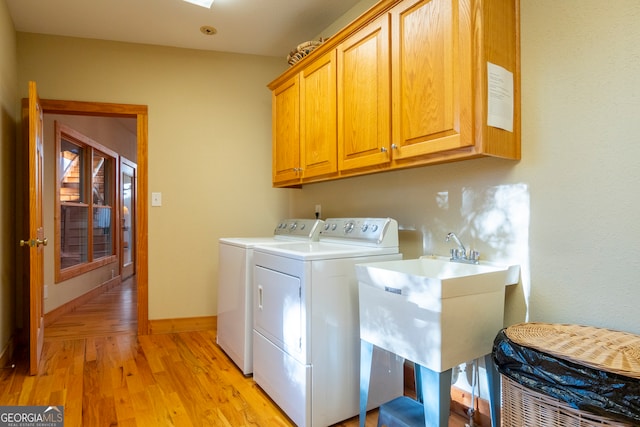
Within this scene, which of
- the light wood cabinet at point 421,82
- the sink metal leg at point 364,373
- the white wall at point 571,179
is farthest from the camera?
the sink metal leg at point 364,373

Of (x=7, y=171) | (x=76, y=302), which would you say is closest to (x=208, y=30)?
(x=7, y=171)

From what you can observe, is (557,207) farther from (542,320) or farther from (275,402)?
(275,402)

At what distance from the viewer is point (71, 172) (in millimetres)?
4414

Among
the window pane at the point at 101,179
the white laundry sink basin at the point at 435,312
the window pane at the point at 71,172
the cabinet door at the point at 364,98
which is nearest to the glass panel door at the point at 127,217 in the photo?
the window pane at the point at 101,179

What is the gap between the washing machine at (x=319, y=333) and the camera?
174 centimetres

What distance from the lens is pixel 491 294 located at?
149cm

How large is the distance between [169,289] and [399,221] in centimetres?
217

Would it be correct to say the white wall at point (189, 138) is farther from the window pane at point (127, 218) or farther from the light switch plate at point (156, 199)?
the window pane at point (127, 218)

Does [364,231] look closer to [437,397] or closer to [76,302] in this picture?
[437,397]

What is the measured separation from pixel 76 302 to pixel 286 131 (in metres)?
3.30

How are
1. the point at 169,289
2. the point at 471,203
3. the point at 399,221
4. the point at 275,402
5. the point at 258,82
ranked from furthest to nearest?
1. the point at 258,82
2. the point at 169,289
3. the point at 399,221
4. the point at 275,402
5. the point at 471,203

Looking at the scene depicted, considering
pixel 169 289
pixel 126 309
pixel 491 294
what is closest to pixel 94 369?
pixel 169 289

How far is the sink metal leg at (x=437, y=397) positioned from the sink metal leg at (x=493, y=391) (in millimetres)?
295

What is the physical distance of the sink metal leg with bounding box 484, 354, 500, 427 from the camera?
1542 millimetres
